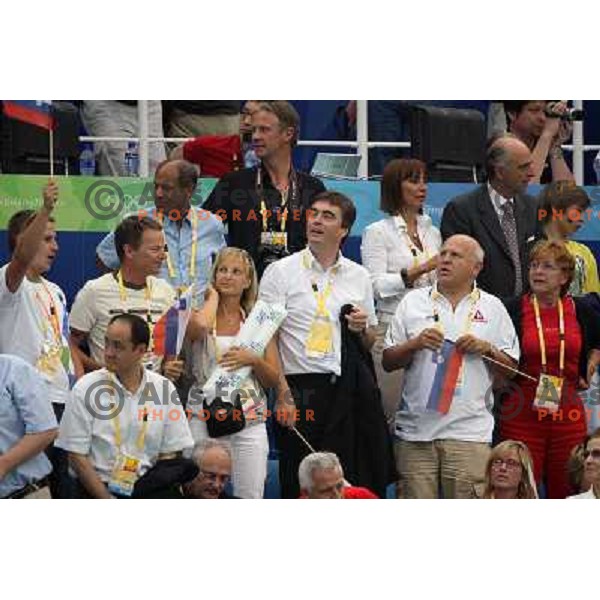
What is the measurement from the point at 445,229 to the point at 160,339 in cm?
190

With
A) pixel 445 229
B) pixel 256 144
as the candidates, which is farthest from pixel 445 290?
pixel 256 144

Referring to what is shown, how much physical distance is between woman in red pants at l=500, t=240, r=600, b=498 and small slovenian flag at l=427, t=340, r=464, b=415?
0.41 m

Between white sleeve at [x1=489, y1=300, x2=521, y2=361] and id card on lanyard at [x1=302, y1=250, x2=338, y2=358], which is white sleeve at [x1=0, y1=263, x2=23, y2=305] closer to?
id card on lanyard at [x1=302, y1=250, x2=338, y2=358]

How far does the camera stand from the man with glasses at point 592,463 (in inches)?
509

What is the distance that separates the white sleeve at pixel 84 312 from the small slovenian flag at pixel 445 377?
1.92 meters

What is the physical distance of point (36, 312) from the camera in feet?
42.7

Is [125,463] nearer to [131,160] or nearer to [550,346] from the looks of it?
[550,346]

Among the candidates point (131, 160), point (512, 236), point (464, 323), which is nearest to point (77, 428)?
point (464, 323)

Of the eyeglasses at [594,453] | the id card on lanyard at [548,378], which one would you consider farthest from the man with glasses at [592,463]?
the id card on lanyard at [548,378]

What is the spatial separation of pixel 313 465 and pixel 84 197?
2.76m

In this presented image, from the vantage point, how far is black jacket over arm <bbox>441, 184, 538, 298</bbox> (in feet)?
45.5

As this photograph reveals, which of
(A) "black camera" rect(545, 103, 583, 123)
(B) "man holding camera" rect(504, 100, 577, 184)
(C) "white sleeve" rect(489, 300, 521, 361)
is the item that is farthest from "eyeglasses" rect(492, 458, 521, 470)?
(A) "black camera" rect(545, 103, 583, 123)

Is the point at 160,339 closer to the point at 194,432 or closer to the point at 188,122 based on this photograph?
the point at 194,432

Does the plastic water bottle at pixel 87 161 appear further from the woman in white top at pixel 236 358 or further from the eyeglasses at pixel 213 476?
the eyeglasses at pixel 213 476
